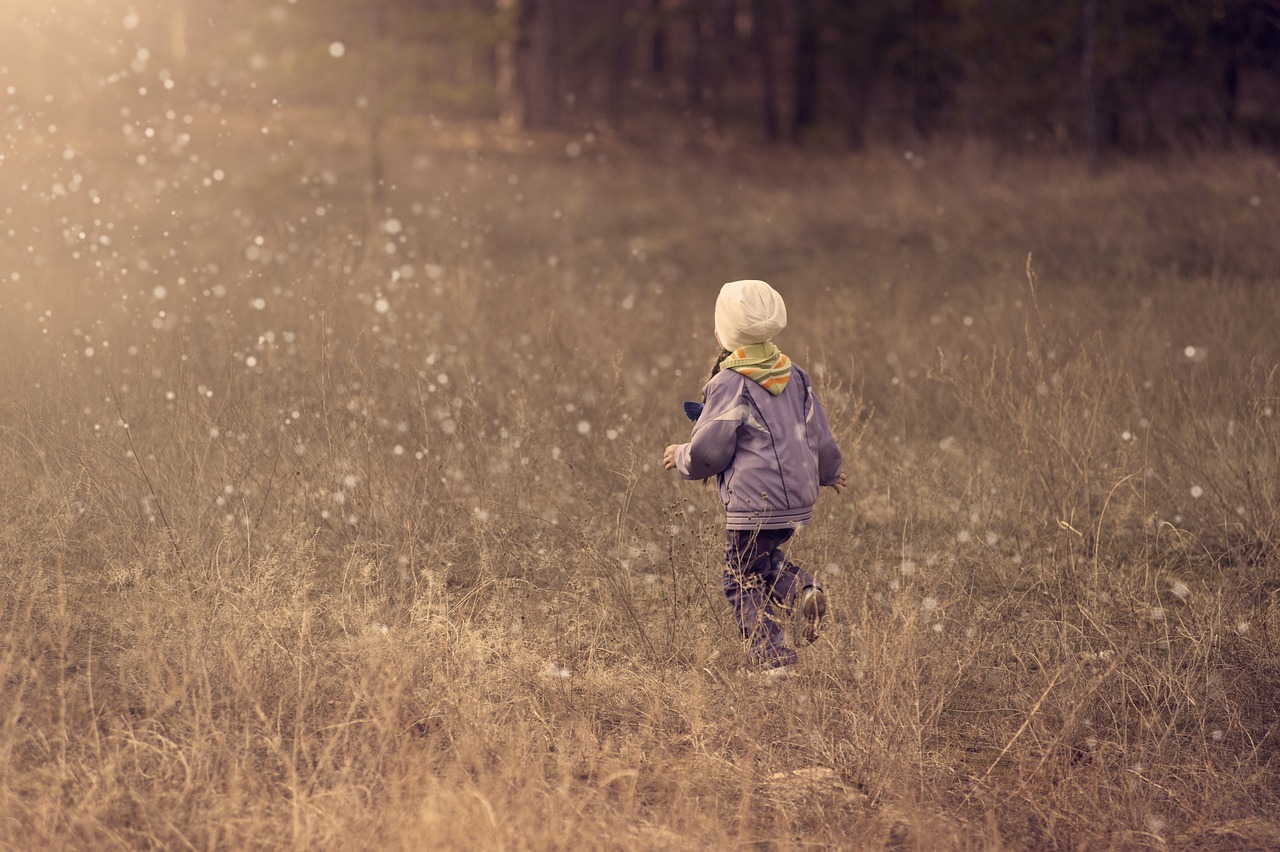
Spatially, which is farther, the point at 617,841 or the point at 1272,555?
the point at 1272,555

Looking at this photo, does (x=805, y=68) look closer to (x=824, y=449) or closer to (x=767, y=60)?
(x=767, y=60)

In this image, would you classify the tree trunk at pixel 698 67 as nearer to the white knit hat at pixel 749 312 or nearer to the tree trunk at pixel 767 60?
the tree trunk at pixel 767 60

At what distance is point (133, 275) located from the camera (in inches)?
327

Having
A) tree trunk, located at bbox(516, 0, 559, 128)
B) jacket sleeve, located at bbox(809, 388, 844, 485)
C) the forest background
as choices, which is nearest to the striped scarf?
jacket sleeve, located at bbox(809, 388, 844, 485)

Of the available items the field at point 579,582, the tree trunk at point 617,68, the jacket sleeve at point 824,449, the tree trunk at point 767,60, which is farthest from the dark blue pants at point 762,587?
the tree trunk at point 617,68

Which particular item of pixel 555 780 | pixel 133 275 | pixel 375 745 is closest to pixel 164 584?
pixel 375 745

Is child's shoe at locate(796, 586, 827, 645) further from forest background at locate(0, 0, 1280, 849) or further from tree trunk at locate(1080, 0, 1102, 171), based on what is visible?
tree trunk at locate(1080, 0, 1102, 171)

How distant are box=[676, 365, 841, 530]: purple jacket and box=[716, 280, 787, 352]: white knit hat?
128 mm

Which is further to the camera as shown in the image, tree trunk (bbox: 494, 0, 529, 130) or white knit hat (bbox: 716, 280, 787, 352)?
tree trunk (bbox: 494, 0, 529, 130)

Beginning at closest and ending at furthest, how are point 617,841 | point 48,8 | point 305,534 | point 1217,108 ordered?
1. point 617,841
2. point 305,534
3. point 48,8
4. point 1217,108

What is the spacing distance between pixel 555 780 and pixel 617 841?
1.23 feet

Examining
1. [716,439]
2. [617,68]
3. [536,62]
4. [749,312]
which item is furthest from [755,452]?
[617,68]

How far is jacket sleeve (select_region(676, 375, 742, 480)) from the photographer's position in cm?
365

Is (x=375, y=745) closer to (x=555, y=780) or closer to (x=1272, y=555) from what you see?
(x=555, y=780)
